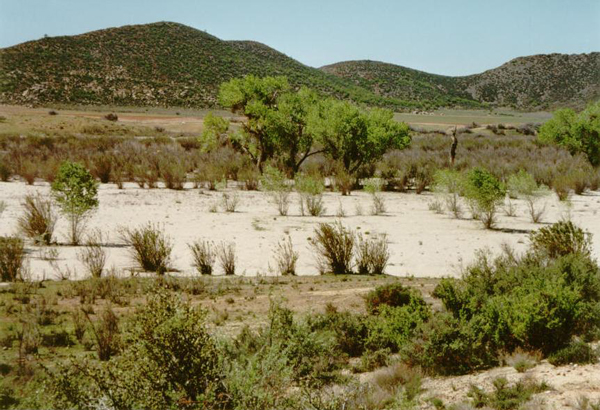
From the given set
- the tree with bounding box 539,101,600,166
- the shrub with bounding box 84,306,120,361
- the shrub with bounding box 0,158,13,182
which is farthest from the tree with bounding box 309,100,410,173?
the shrub with bounding box 84,306,120,361

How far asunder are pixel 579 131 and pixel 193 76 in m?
64.9

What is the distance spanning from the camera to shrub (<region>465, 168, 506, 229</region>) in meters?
16.4

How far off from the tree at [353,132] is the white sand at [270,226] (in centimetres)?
369

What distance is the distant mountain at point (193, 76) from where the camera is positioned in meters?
75.5

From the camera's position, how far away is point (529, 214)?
1888 cm

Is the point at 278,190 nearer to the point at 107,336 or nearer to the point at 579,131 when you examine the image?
the point at 107,336

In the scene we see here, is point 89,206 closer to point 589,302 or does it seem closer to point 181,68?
point 589,302

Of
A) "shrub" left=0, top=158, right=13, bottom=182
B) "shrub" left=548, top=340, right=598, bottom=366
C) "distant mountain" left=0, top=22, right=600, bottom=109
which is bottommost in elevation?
"shrub" left=548, top=340, right=598, bottom=366

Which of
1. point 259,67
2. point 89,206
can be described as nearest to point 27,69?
point 259,67

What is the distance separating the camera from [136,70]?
271 feet

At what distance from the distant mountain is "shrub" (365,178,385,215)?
55.6 m

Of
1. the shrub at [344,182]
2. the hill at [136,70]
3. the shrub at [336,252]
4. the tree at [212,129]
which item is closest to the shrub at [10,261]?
the shrub at [336,252]

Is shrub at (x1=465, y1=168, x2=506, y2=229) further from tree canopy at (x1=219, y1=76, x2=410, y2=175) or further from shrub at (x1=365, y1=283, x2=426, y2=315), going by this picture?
tree canopy at (x1=219, y1=76, x2=410, y2=175)

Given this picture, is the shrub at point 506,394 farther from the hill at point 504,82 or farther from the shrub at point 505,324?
the hill at point 504,82
